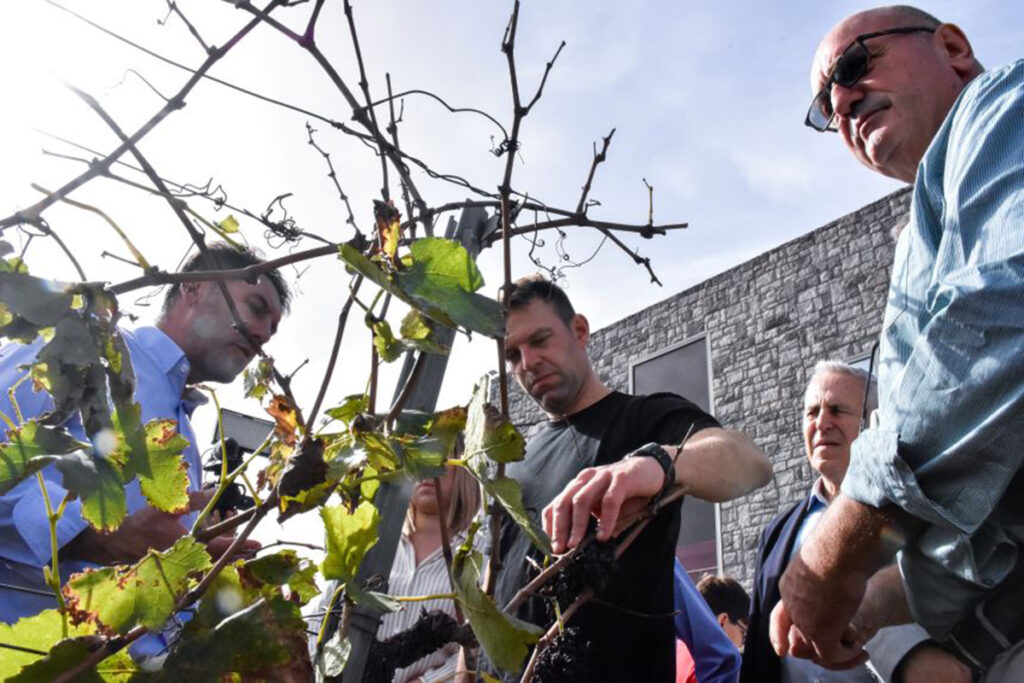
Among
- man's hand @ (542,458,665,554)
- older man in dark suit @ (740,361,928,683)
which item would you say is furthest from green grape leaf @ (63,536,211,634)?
older man in dark suit @ (740,361,928,683)

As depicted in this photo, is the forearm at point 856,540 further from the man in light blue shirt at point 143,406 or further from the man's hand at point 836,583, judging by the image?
the man in light blue shirt at point 143,406

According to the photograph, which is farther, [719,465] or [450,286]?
[719,465]

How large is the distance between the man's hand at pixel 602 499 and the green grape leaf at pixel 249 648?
429 millimetres

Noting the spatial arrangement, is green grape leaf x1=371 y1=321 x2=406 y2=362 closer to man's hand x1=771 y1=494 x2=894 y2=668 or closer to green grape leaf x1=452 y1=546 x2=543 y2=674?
green grape leaf x1=452 y1=546 x2=543 y2=674

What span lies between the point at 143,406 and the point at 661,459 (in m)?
1.11

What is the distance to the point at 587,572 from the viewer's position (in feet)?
2.94

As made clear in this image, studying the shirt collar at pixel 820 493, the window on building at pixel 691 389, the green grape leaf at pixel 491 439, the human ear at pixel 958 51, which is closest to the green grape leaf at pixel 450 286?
the green grape leaf at pixel 491 439

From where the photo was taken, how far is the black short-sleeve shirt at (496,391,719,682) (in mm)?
1456

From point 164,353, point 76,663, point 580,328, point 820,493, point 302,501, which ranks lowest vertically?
point 76,663

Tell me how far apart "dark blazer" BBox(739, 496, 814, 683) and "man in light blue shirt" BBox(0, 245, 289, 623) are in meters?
1.29

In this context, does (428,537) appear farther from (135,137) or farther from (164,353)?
Result: (135,137)

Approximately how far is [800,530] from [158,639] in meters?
1.60

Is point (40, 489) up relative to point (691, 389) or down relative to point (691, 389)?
down

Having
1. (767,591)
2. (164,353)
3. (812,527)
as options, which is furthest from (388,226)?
(767,591)
